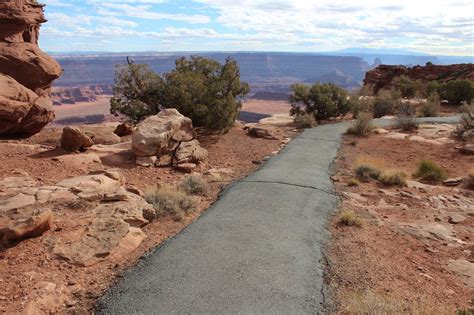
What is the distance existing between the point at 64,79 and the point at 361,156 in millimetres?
206201

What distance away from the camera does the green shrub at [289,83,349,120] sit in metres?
24.4

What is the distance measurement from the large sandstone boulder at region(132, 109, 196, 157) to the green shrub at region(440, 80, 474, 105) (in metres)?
27.4

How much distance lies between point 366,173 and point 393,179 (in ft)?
2.76

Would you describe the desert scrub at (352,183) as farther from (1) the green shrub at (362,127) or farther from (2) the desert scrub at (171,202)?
(1) the green shrub at (362,127)

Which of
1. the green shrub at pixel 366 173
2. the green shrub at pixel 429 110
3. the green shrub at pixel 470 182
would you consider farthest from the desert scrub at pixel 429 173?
the green shrub at pixel 429 110

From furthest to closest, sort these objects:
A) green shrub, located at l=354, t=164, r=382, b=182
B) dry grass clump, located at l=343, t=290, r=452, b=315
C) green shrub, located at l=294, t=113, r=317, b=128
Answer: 1. green shrub, located at l=294, t=113, r=317, b=128
2. green shrub, located at l=354, t=164, r=382, b=182
3. dry grass clump, located at l=343, t=290, r=452, b=315

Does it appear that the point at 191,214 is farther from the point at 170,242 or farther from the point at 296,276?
the point at 296,276

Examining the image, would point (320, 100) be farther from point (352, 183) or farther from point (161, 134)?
point (161, 134)

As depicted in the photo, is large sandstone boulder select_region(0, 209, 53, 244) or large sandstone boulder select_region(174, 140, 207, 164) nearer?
large sandstone boulder select_region(0, 209, 53, 244)

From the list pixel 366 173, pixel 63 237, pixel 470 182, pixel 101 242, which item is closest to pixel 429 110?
pixel 470 182

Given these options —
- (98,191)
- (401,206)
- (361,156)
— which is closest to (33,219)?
(98,191)

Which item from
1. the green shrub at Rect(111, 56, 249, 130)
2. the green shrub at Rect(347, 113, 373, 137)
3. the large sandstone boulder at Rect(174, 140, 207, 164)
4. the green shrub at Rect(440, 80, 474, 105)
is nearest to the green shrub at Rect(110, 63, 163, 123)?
the green shrub at Rect(111, 56, 249, 130)

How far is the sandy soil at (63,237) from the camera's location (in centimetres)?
509

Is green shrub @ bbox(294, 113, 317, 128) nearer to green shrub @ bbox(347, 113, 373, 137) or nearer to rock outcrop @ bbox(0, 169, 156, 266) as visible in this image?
green shrub @ bbox(347, 113, 373, 137)
